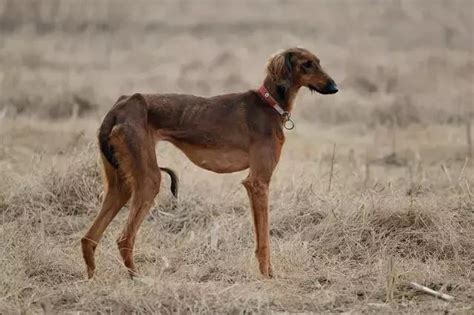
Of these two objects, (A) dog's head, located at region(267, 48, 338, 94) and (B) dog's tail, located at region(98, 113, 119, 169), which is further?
(A) dog's head, located at region(267, 48, 338, 94)

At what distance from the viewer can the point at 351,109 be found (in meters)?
18.1

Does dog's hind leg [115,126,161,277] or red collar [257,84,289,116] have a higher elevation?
red collar [257,84,289,116]

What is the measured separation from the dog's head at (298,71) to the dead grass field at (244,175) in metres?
1.51

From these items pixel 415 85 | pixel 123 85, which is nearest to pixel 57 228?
pixel 123 85

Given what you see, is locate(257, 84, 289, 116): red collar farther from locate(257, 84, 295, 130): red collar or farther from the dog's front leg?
the dog's front leg

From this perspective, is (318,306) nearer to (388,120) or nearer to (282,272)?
(282,272)

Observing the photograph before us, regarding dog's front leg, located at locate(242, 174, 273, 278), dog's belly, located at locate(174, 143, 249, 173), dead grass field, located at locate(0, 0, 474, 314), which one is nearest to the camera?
dead grass field, located at locate(0, 0, 474, 314)

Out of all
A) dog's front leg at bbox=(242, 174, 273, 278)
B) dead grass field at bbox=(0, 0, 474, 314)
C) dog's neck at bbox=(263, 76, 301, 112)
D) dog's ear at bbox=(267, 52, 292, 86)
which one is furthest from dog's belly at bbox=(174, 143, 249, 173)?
dead grass field at bbox=(0, 0, 474, 314)

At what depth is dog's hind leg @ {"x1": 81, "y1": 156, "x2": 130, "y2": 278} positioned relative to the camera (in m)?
7.85

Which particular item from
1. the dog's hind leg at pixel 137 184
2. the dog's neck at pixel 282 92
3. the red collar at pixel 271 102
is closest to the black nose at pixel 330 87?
the dog's neck at pixel 282 92

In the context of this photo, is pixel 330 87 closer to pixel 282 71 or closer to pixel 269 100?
pixel 282 71

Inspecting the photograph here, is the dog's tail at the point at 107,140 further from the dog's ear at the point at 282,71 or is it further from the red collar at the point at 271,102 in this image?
the dog's ear at the point at 282,71

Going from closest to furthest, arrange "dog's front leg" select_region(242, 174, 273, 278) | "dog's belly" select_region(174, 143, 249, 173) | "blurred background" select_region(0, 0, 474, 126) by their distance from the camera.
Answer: "dog's front leg" select_region(242, 174, 273, 278) < "dog's belly" select_region(174, 143, 249, 173) < "blurred background" select_region(0, 0, 474, 126)

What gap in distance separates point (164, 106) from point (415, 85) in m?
13.3
